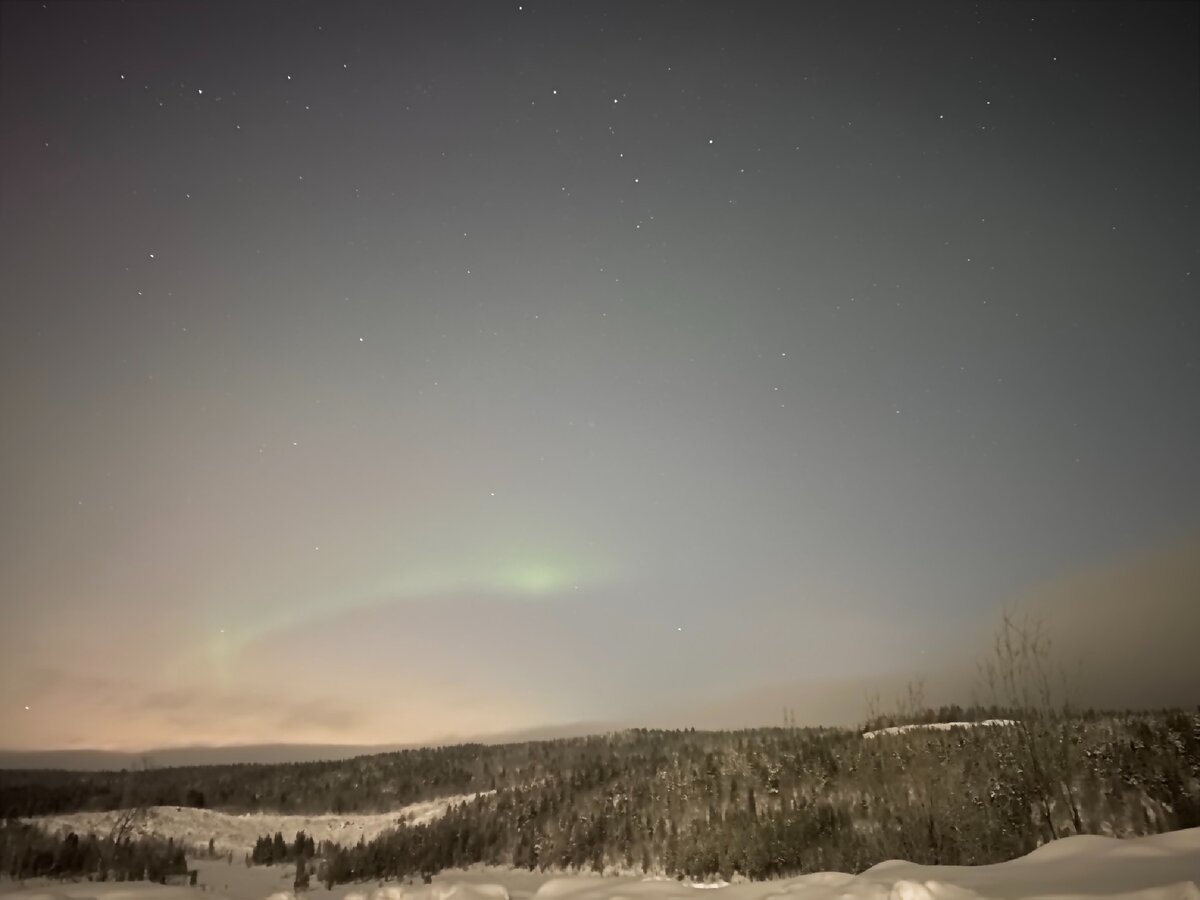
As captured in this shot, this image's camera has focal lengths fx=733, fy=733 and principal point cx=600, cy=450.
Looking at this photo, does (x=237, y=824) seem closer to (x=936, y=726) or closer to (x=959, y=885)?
(x=936, y=726)

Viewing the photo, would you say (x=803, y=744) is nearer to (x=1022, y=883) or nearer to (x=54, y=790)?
(x=1022, y=883)

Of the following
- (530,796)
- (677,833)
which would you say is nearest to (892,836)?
(677,833)

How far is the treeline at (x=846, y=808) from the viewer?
1314 cm

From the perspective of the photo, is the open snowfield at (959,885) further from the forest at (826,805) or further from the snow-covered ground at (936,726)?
the snow-covered ground at (936,726)

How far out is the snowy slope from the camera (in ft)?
73.9

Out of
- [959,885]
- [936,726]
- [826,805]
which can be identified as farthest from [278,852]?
[936,726]

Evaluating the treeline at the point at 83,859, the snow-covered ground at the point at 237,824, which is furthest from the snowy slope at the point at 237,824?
the treeline at the point at 83,859

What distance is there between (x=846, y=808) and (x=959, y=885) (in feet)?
28.8

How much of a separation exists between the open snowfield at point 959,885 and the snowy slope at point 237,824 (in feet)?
43.6

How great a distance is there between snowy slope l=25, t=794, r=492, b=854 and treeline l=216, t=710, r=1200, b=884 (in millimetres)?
3651

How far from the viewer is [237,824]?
25.5 metres

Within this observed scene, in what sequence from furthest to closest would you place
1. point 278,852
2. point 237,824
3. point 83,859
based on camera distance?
1. point 237,824
2. point 278,852
3. point 83,859

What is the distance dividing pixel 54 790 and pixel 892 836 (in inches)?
1313

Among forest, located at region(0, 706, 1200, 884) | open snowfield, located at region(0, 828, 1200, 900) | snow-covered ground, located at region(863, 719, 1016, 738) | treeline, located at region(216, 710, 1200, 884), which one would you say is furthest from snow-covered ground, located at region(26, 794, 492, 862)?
snow-covered ground, located at region(863, 719, 1016, 738)
